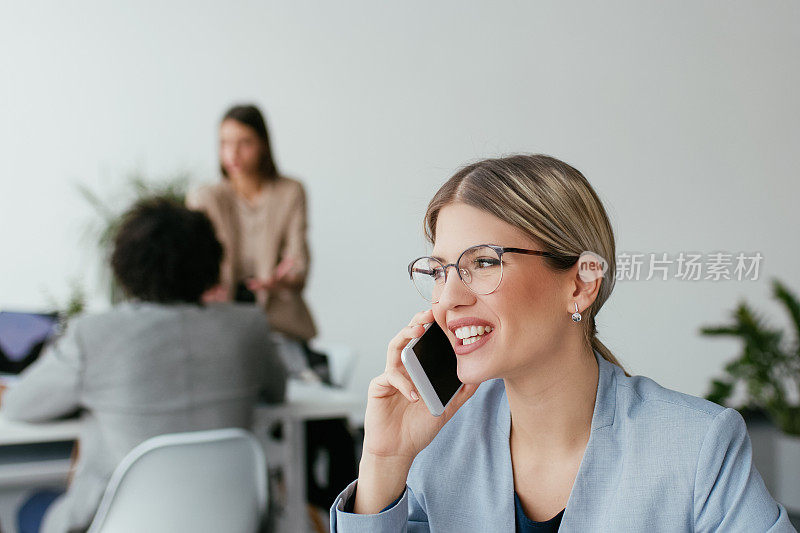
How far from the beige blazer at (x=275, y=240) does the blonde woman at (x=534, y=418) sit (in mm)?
2047

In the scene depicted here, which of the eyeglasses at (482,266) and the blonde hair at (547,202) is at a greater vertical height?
the blonde hair at (547,202)

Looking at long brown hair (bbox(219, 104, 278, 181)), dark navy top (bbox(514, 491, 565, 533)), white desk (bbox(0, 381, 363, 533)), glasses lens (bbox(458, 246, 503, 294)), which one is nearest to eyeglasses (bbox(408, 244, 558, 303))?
glasses lens (bbox(458, 246, 503, 294))

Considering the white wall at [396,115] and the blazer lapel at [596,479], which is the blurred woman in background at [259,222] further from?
the blazer lapel at [596,479]

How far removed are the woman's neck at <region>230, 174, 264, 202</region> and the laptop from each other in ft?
2.93

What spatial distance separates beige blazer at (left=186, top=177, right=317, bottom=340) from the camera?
10.5 feet

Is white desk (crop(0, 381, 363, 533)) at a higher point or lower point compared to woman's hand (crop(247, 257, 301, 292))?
lower

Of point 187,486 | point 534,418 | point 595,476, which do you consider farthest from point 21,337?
point 595,476

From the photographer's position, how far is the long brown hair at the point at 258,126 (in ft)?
10.5

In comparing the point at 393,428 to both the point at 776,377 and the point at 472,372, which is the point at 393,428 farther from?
the point at 776,377

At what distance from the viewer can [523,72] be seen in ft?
16.4

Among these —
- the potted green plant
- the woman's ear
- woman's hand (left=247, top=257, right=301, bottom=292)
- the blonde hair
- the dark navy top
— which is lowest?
the potted green plant

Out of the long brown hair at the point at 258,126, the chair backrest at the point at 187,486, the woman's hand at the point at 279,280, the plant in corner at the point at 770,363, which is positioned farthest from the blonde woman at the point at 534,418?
the plant in corner at the point at 770,363

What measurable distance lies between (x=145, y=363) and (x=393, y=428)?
1218 mm

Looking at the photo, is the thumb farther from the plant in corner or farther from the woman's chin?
the plant in corner
